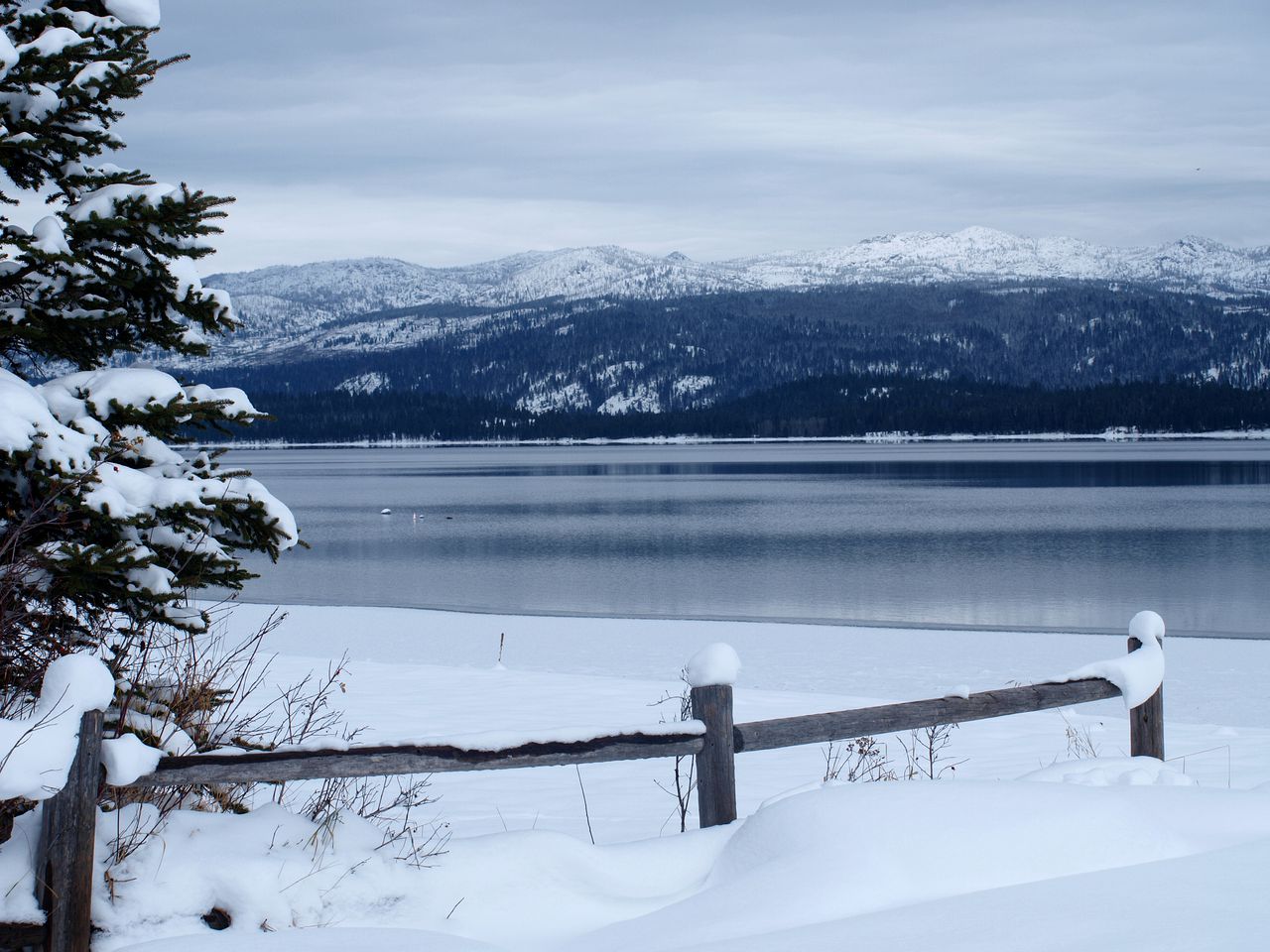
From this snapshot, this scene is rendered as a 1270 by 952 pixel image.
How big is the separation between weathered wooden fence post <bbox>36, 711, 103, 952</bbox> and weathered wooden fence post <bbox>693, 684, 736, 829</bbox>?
2560 millimetres

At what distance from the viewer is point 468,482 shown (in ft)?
Result: 333

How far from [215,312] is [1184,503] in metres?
64.2

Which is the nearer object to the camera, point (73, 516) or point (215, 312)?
point (73, 516)

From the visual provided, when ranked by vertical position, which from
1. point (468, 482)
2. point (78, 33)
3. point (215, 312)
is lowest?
point (468, 482)

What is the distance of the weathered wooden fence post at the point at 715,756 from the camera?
5449 millimetres

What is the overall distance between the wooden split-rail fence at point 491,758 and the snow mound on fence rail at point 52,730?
62 millimetres

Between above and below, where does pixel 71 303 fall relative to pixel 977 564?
above

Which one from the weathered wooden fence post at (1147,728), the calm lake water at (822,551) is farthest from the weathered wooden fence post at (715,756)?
the calm lake water at (822,551)

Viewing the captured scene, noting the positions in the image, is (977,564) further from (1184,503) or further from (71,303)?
(71,303)

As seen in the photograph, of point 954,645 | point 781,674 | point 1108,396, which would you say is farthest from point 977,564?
point 1108,396

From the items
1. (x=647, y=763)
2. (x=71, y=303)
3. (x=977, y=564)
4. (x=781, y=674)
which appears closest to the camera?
(x=71, y=303)

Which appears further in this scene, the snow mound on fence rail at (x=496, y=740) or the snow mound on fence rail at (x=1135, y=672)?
the snow mound on fence rail at (x=1135, y=672)

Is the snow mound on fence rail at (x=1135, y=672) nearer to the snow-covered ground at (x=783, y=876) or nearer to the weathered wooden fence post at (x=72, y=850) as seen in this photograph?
the snow-covered ground at (x=783, y=876)

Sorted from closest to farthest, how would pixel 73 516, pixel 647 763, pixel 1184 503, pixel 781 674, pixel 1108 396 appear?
1. pixel 73 516
2. pixel 647 763
3. pixel 781 674
4. pixel 1184 503
5. pixel 1108 396
